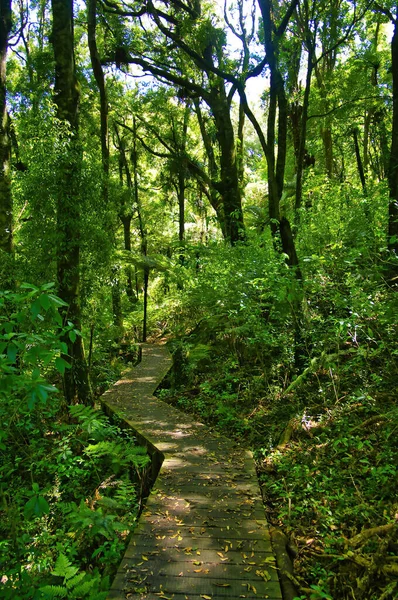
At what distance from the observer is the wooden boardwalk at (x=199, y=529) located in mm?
2789

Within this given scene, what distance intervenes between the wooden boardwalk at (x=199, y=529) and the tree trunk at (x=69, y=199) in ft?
7.12

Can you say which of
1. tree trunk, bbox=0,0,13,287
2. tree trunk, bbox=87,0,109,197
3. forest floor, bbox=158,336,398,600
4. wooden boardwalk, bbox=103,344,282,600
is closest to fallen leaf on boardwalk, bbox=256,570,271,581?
wooden boardwalk, bbox=103,344,282,600

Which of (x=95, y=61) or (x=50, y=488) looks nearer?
(x=50, y=488)

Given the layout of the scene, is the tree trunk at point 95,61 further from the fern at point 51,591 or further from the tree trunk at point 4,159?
the fern at point 51,591

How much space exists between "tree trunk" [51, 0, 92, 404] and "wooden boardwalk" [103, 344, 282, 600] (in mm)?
2171

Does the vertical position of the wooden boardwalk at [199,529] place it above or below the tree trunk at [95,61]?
below

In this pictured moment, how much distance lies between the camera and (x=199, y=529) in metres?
3.43

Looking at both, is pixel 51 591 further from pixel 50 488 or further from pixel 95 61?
pixel 95 61

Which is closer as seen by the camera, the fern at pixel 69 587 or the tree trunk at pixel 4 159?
the fern at pixel 69 587

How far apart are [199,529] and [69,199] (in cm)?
543

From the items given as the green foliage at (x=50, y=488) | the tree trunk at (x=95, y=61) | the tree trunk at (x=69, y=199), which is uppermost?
the tree trunk at (x=95, y=61)

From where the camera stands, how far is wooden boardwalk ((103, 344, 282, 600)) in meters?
2.79

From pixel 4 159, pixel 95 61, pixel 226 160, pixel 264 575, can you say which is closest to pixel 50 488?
pixel 264 575

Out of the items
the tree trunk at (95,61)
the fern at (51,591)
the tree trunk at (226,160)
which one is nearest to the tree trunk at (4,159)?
the tree trunk at (95,61)
